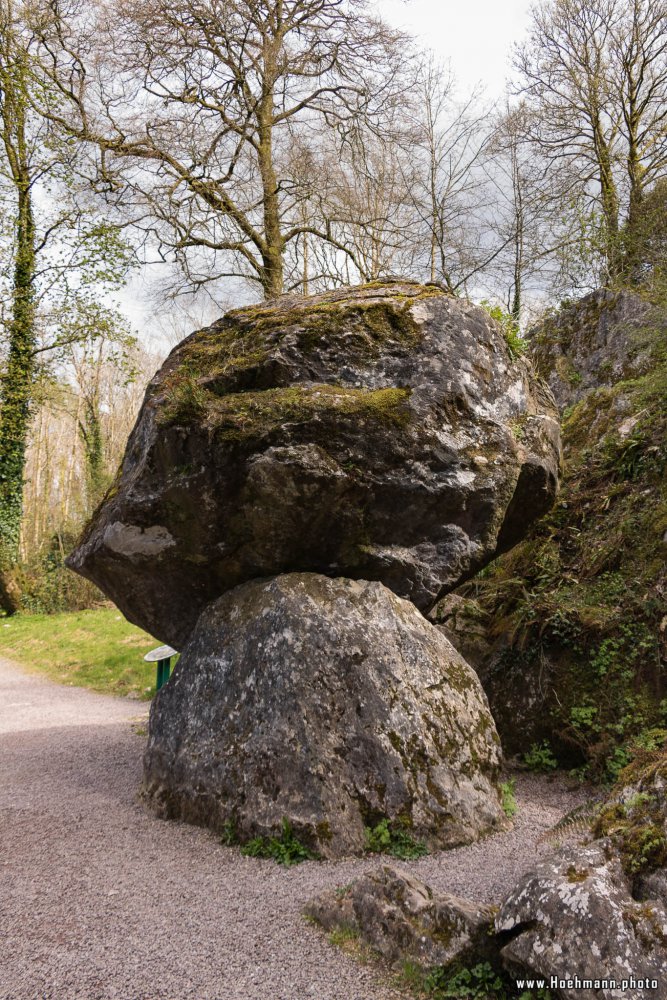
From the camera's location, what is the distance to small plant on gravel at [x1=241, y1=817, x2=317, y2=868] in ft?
14.1

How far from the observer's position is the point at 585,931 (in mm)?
2592

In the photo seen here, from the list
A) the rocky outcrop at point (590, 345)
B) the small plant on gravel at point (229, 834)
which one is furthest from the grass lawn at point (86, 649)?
the rocky outcrop at point (590, 345)

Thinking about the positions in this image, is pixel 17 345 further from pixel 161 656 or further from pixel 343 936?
pixel 343 936

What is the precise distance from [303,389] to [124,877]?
3547 millimetres

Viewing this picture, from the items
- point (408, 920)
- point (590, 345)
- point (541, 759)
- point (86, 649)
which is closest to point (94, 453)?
point (86, 649)

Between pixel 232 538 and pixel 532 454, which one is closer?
pixel 232 538

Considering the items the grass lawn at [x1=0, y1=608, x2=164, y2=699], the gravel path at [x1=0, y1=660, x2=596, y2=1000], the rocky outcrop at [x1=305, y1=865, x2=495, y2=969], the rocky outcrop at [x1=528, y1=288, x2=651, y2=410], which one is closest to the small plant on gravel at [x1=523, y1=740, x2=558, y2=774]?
the gravel path at [x1=0, y1=660, x2=596, y2=1000]

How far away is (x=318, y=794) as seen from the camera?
4484mm

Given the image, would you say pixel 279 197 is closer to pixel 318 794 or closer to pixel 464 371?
pixel 464 371

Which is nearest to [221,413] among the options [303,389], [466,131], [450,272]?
[303,389]

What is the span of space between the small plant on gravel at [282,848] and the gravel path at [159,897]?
0.25 ft

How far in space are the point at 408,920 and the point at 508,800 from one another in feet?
7.10

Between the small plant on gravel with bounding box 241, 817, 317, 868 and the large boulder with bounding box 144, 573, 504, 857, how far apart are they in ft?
0.20

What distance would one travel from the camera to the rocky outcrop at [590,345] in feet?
36.1
